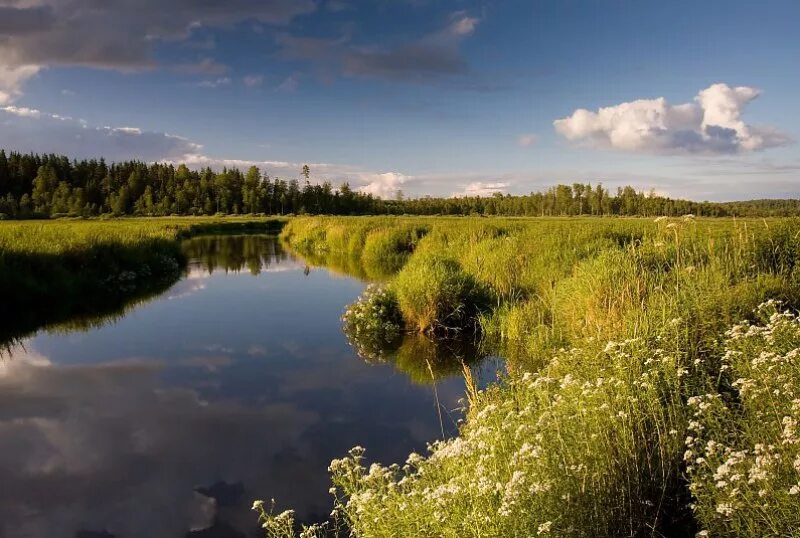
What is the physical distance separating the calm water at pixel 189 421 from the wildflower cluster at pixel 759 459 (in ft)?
13.7

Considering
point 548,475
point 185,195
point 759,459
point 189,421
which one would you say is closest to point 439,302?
point 189,421

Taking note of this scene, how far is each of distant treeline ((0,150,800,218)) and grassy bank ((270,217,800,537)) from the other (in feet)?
326

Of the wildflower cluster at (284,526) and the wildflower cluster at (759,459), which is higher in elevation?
the wildflower cluster at (759,459)

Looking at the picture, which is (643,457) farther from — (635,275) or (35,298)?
(35,298)

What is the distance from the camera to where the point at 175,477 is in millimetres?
8367

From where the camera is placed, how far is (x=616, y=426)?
552 centimetres

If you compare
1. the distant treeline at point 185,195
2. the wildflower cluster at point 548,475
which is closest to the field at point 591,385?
the wildflower cluster at point 548,475

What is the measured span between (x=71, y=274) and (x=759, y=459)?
23919 mm

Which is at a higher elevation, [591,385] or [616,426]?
[591,385]

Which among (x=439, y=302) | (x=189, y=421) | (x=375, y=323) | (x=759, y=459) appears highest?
(x=759, y=459)

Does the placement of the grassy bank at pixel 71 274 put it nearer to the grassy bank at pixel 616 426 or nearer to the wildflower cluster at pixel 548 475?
the grassy bank at pixel 616 426

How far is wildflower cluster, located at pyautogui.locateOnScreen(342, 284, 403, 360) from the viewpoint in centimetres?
1563

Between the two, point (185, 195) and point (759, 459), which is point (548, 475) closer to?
point (759, 459)

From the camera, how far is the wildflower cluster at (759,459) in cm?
402
